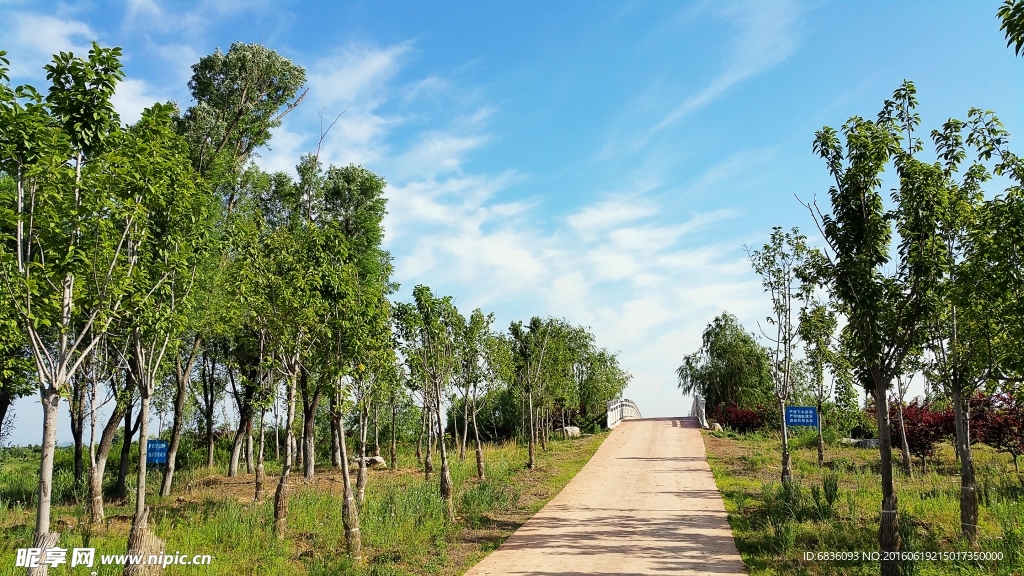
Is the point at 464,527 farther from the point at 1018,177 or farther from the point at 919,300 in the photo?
the point at 1018,177

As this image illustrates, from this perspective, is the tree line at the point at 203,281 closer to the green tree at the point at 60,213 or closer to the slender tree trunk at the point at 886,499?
the green tree at the point at 60,213

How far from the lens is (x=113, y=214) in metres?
7.61

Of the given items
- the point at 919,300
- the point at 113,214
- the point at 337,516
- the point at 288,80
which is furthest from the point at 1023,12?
the point at 288,80

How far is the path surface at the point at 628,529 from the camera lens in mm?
9742

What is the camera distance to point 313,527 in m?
12.5

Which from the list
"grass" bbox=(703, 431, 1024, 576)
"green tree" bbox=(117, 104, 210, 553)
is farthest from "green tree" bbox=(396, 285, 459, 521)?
"grass" bbox=(703, 431, 1024, 576)

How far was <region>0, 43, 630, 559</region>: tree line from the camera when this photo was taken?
22.8 ft

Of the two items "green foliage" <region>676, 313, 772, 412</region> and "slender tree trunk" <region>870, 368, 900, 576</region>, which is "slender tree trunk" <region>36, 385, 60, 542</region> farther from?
"green foliage" <region>676, 313, 772, 412</region>

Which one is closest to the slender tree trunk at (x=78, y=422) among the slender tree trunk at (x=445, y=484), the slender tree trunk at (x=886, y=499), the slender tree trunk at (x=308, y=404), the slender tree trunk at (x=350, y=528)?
the slender tree trunk at (x=308, y=404)

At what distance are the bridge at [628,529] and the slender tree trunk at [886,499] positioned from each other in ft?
7.01

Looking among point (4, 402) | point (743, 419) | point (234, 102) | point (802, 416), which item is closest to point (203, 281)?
point (234, 102)

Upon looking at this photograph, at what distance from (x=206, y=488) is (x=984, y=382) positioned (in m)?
21.4

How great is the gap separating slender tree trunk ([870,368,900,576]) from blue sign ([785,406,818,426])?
13.6 metres

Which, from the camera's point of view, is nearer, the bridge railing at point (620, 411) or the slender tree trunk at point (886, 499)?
the slender tree trunk at point (886, 499)
